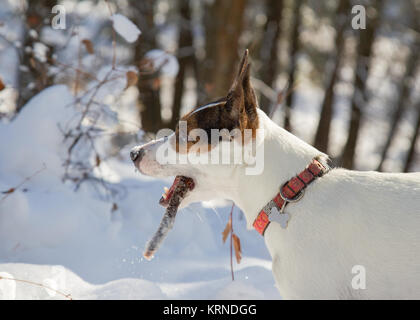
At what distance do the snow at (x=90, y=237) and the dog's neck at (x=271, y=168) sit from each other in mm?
737

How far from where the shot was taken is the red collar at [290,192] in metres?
2.07

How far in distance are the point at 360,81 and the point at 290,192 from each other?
387 inches

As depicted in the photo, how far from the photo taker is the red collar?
6.81ft

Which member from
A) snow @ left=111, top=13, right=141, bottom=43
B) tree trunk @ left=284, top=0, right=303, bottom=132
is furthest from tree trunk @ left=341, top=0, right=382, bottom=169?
snow @ left=111, top=13, right=141, bottom=43

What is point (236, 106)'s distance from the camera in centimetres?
207

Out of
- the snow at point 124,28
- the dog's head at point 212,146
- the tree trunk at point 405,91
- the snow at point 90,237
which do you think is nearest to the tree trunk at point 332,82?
the tree trunk at point 405,91

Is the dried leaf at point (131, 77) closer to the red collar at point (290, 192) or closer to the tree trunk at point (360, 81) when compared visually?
the red collar at point (290, 192)

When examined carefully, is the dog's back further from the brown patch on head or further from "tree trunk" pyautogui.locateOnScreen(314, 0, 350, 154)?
"tree trunk" pyautogui.locateOnScreen(314, 0, 350, 154)

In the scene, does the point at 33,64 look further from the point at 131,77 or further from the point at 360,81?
the point at 360,81

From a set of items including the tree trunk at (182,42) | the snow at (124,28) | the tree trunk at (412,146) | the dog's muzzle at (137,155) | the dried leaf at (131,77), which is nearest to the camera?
the dog's muzzle at (137,155)

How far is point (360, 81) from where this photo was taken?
36.2 ft

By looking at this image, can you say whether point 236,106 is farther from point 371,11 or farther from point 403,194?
point 371,11

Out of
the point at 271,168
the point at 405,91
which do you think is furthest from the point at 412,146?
the point at 271,168
